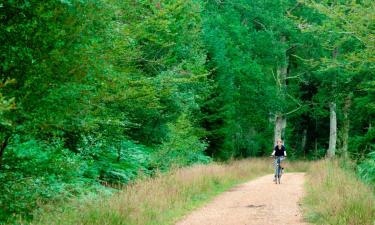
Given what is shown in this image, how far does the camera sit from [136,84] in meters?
13.3

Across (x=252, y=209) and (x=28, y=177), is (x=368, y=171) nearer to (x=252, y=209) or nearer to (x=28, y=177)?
(x=252, y=209)

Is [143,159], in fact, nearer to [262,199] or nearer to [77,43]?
[262,199]

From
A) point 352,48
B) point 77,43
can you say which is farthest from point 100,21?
point 352,48

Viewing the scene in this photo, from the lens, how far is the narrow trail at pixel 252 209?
9984 mm

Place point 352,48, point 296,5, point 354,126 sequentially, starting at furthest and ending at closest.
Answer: point 354,126
point 296,5
point 352,48

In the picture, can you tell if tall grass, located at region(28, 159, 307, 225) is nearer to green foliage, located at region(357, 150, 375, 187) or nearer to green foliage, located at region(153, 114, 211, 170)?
green foliage, located at region(153, 114, 211, 170)

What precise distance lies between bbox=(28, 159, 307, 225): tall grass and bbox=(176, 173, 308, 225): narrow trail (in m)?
0.47

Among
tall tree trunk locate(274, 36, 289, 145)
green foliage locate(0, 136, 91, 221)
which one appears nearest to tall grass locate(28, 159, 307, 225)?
green foliage locate(0, 136, 91, 221)

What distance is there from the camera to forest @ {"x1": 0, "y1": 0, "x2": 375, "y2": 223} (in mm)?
6684

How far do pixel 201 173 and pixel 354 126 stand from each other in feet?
76.5

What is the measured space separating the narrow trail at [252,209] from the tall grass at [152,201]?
18.7 inches

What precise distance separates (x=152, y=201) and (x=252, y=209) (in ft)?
8.90

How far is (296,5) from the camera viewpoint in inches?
1303

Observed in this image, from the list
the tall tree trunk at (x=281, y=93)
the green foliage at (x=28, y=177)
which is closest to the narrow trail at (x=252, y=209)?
the green foliage at (x=28, y=177)
